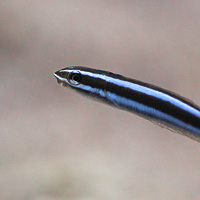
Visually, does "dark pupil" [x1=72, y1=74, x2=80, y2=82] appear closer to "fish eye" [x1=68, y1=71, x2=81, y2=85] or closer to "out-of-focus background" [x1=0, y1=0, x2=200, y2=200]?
"fish eye" [x1=68, y1=71, x2=81, y2=85]

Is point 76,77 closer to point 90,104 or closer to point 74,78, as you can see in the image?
point 74,78

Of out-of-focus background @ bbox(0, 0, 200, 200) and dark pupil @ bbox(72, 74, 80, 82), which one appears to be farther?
out-of-focus background @ bbox(0, 0, 200, 200)

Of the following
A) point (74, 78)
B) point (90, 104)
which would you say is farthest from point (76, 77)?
point (90, 104)

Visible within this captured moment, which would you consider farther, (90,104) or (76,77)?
(90,104)

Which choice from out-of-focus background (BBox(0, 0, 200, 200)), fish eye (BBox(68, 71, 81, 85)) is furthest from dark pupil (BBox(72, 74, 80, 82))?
out-of-focus background (BBox(0, 0, 200, 200))

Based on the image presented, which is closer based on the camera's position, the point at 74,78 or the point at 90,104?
the point at 74,78
